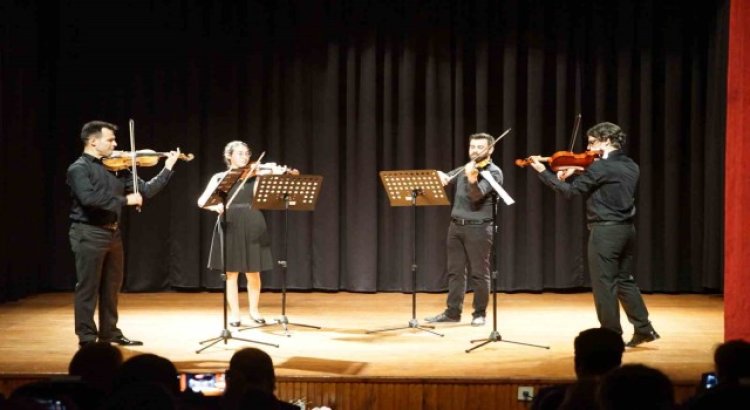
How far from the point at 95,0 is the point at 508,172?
4.88 metres

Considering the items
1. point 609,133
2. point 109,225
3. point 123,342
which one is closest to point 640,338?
point 609,133

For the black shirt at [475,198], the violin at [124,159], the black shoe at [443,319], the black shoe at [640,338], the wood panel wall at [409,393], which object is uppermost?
the violin at [124,159]

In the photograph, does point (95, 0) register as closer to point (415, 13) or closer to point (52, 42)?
point (52, 42)

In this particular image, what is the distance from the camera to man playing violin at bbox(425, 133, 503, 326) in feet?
26.1

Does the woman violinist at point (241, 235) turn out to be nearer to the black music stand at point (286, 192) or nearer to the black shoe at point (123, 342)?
the black music stand at point (286, 192)

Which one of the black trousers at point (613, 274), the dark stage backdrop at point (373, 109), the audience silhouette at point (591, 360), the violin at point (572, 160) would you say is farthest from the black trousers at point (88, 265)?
the audience silhouette at point (591, 360)

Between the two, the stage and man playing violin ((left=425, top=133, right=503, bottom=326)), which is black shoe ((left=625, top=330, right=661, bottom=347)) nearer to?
the stage

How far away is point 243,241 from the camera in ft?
25.8

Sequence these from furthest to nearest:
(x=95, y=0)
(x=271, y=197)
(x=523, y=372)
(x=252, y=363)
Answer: (x=95, y=0) → (x=271, y=197) → (x=523, y=372) → (x=252, y=363)

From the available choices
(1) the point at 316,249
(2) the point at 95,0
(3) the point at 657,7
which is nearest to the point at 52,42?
(2) the point at 95,0

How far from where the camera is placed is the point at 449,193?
10578 millimetres

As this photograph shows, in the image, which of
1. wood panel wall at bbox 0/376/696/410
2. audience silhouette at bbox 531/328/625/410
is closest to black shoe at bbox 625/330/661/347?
wood panel wall at bbox 0/376/696/410

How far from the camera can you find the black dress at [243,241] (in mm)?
→ 7820

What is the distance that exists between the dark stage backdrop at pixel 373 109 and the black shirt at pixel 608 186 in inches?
133
